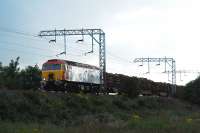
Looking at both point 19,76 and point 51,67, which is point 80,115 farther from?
point 19,76

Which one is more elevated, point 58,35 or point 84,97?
point 58,35

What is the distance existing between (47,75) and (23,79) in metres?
13.6

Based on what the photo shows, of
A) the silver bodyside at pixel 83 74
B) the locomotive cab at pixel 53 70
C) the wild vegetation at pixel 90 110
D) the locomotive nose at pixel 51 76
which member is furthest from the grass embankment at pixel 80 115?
the locomotive nose at pixel 51 76

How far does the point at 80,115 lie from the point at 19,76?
88.2 feet

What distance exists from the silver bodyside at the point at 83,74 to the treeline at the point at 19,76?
5.29 metres

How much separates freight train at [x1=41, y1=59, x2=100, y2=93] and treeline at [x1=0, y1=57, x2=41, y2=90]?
524 cm

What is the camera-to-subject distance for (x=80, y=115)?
132 ft

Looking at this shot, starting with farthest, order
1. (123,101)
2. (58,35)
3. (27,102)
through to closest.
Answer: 1. (58,35)
2. (123,101)
3. (27,102)

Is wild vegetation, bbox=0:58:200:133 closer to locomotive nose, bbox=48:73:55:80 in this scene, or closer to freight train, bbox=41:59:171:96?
freight train, bbox=41:59:171:96

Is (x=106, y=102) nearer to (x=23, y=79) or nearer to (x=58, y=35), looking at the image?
(x=58, y=35)

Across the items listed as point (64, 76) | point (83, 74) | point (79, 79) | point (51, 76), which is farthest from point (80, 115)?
point (83, 74)

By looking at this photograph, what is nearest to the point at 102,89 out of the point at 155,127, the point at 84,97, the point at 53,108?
the point at 84,97

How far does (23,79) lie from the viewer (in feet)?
204

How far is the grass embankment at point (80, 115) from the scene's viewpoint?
17.2m
